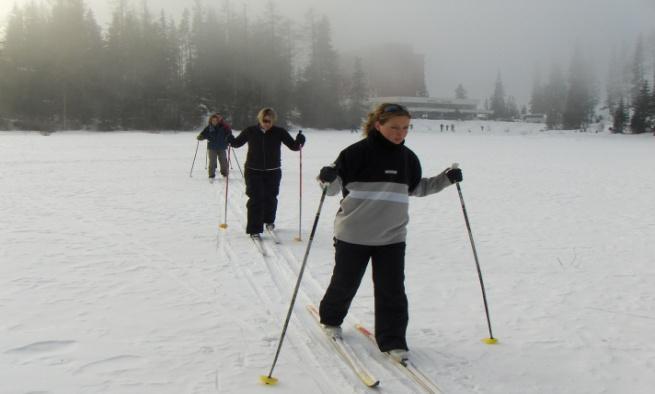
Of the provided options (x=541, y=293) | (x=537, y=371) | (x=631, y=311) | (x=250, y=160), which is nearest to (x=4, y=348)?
(x=537, y=371)

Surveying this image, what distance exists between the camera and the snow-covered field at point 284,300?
11.5ft

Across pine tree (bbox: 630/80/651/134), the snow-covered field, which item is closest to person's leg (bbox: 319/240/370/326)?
the snow-covered field

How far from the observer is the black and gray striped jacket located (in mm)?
3535

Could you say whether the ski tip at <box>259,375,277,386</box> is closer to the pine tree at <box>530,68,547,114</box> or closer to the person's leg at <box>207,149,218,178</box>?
the person's leg at <box>207,149,218,178</box>

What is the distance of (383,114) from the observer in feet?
11.4

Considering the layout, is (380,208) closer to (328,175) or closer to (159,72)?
(328,175)

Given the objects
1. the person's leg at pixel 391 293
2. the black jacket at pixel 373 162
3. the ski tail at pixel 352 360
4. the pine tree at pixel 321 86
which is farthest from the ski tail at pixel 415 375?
the pine tree at pixel 321 86

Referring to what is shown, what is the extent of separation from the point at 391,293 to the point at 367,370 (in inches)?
21.0

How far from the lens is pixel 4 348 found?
12.3 ft

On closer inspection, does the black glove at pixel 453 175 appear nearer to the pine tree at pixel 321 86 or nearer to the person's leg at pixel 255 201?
the person's leg at pixel 255 201

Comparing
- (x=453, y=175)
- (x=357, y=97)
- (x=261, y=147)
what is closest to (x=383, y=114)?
(x=453, y=175)

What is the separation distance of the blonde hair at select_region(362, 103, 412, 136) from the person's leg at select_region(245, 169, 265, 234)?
3916 mm

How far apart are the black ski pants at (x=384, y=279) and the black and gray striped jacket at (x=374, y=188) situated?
0.29ft

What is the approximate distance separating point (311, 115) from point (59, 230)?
57.8 metres
